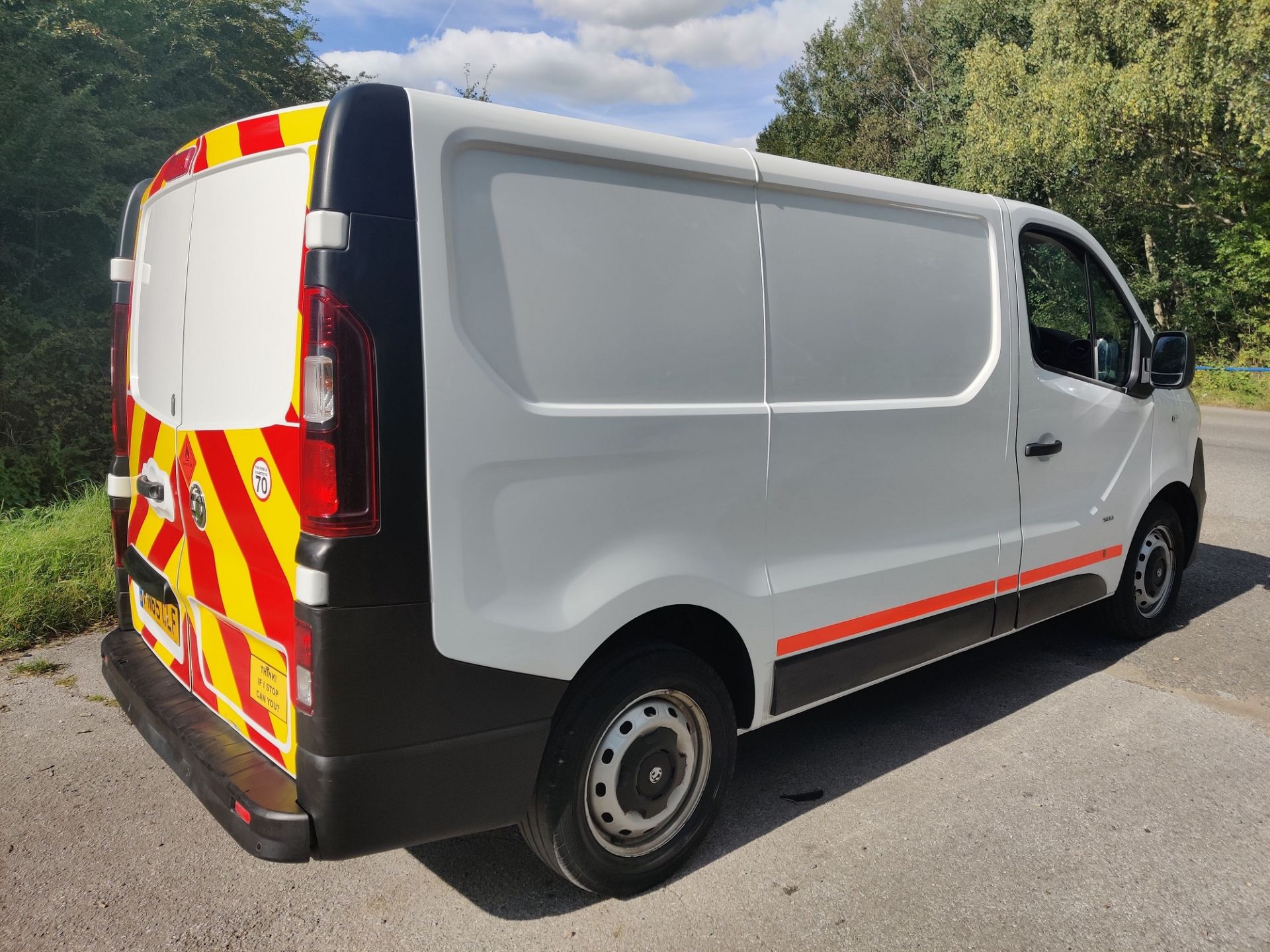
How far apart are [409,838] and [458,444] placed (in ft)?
3.24

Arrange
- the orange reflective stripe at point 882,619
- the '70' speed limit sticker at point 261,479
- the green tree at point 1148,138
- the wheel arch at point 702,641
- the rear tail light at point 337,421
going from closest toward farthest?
the rear tail light at point 337,421 < the '70' speed limit sticker at point 261,479 < the wheel arch at point 702,641 < the orange reflective stripe at point 882,619 < the green tree at point 1148,138

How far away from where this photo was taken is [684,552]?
112 inches

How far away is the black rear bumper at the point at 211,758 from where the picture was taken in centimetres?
232

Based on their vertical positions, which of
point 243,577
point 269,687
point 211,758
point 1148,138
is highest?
point 1148,138

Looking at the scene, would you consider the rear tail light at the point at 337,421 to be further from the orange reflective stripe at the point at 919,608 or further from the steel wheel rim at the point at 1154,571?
the steel wheel rim at the point at 1154,571

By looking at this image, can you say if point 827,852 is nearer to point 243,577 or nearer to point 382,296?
point 243,577

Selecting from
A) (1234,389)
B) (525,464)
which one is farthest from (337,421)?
(1234,389)

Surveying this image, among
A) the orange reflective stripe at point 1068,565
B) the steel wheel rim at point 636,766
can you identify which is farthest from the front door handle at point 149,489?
the orange reflective stripe at point 1068,565

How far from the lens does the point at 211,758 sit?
8.60 feet

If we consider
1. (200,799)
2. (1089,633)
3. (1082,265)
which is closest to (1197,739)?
(1089,633)

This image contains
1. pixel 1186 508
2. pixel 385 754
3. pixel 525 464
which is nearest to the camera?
pixel 385 754

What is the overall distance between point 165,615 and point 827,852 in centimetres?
227

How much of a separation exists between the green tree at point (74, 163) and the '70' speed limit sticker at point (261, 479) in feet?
18.6

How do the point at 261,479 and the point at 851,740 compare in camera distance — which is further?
the point at 851,740
